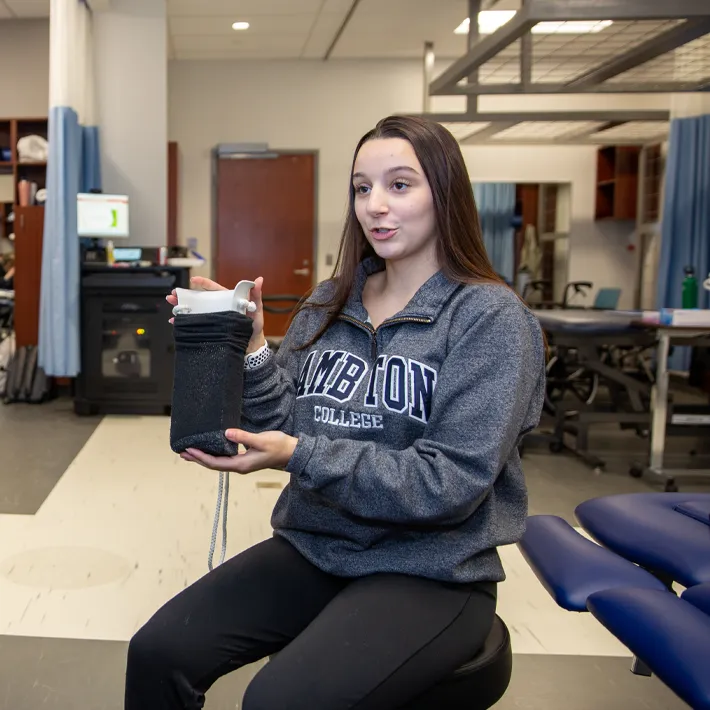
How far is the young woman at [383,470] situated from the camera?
3.23 ft

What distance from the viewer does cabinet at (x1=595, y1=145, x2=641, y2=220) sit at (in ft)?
25.1

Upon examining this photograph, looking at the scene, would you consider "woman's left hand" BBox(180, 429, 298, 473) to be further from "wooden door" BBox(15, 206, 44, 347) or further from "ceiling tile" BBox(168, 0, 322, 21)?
"ceiling tile" BBox(168, 0, 322, 21)

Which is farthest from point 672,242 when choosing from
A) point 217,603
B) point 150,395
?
point 217,603

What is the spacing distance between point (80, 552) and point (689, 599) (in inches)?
75.2

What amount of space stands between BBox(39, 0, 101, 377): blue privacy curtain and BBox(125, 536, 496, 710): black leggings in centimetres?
354

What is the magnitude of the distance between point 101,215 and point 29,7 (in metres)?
2.99

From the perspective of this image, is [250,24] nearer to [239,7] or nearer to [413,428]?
[239,7]

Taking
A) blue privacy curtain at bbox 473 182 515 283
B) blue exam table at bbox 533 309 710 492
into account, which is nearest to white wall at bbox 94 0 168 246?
blue exam table at bbox 533 309 710 492

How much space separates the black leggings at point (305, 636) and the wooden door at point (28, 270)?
4485mm

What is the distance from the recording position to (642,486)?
3.42m

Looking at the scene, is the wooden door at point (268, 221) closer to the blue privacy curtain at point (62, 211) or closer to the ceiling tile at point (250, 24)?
the ceiling tile at point (250, 24)

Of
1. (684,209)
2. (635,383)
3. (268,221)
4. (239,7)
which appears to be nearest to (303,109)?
(268,221)

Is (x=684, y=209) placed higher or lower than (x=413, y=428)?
higher

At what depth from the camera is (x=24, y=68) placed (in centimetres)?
693
